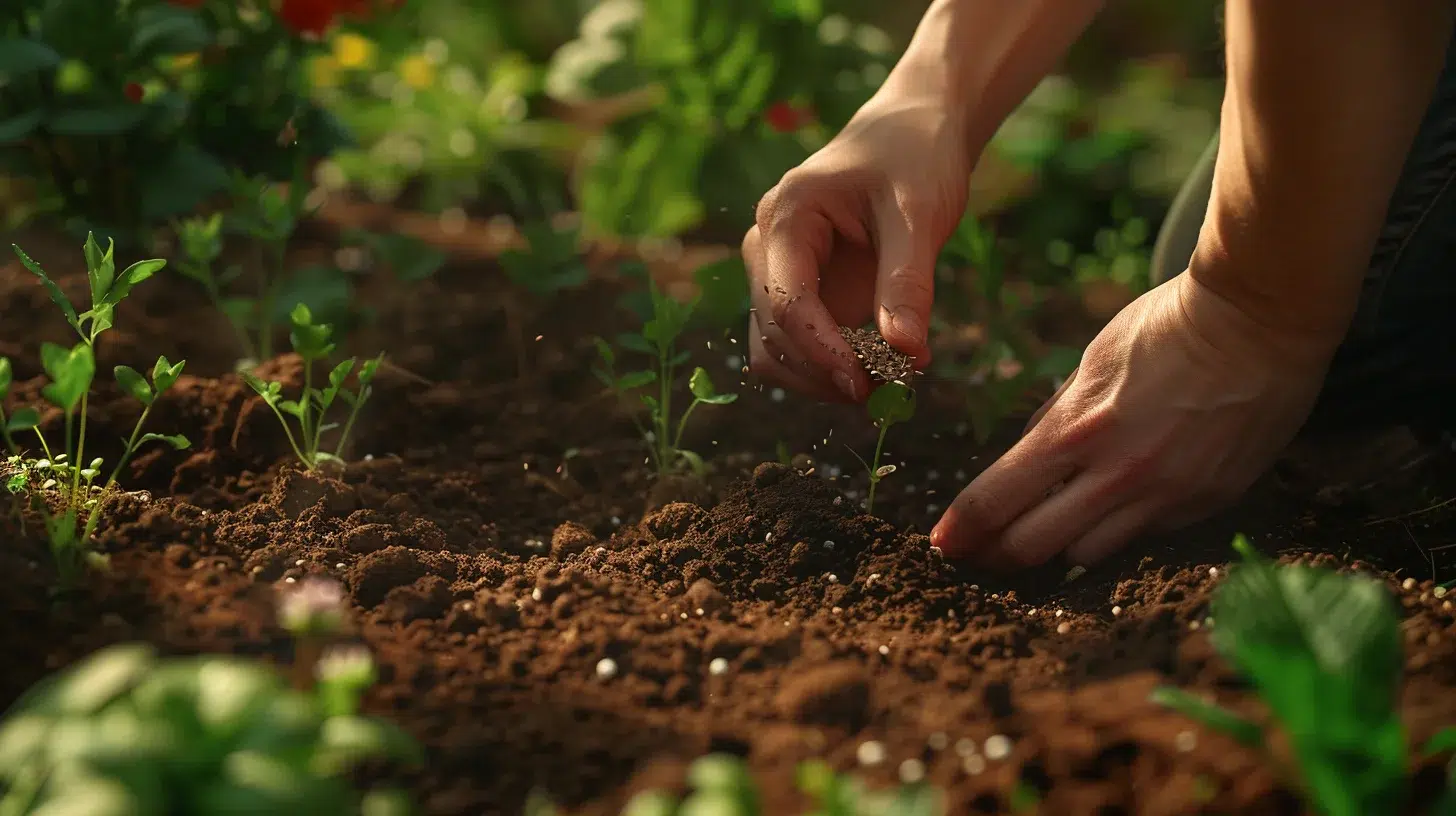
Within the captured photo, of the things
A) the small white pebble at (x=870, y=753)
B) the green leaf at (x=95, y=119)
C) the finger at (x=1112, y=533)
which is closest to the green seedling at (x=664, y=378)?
the finger at (x=1112, y=533)

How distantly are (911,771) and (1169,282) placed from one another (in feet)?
3.03

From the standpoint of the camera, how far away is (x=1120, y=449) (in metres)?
1.70

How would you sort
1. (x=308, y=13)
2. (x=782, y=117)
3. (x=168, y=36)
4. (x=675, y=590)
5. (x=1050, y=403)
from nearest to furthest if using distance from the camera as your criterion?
(x=675, y=590)
(x=1050, y=403)
(x=168, y=36)
(x=308, y=13)
(x=782, y=117)

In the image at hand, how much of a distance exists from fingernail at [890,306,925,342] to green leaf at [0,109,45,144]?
61.4 inches

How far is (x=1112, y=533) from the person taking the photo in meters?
1.69

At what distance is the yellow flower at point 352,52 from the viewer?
138 inches

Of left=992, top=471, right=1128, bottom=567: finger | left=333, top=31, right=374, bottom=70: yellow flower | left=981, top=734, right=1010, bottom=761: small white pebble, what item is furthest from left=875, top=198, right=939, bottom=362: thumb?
left=333, top=31, right=374, bottom=70: yellow flower

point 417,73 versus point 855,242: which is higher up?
point 855,242

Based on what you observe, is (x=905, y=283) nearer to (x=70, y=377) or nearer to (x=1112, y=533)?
(x=1112, y=533)

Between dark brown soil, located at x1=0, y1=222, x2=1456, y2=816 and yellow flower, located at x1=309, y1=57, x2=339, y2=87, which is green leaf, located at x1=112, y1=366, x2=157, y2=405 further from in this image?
yellow flower, located at x1=309, y1=57, x2=339, y2=87

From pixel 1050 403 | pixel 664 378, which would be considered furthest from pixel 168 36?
pixel 1050 403

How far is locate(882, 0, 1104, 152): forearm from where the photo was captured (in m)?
2.08

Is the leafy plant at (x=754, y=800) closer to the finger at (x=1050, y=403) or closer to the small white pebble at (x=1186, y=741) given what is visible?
the small white pebble at (x=1186, y=741)

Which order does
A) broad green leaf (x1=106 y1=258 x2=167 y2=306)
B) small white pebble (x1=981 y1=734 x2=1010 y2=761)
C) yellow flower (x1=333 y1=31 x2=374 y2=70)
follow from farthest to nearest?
yellow flower (x1=333 y1=31 x2=374 y2=70) < broad green leaf (x1=106 y1=258 x2=167 y2=306) < small white pebble (x1=981 y1=734 x2=1010 y2=761)
